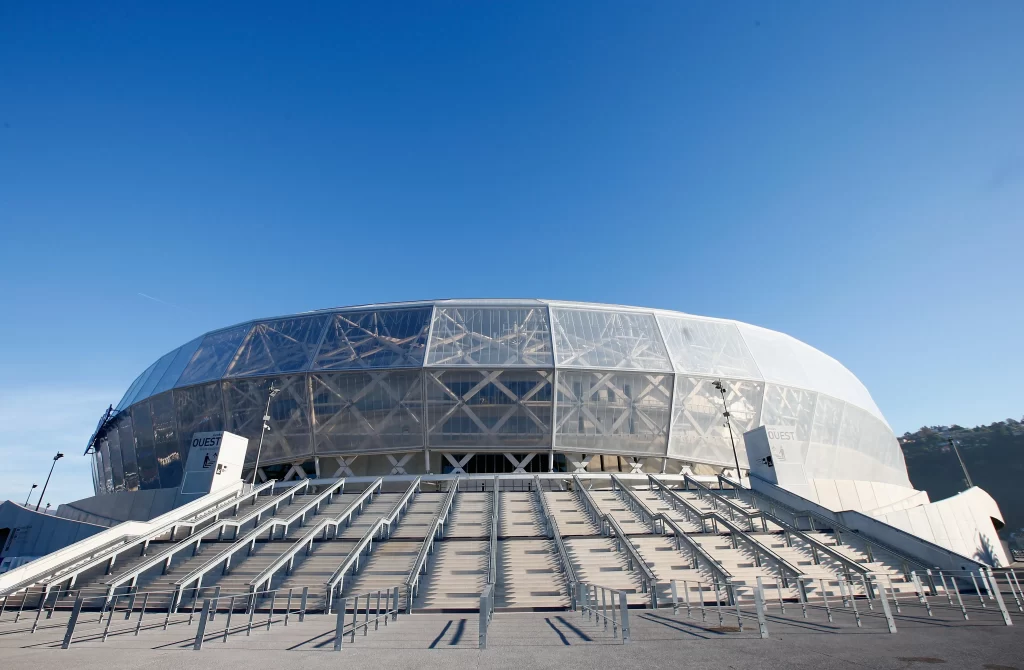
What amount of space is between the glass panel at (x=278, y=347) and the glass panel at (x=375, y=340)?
1.11m

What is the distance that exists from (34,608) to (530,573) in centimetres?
1294

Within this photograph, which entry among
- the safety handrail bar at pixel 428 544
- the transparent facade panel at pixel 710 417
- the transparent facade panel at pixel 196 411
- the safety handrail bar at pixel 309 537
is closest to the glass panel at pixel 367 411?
the safety handrail bar at pixel 309 537

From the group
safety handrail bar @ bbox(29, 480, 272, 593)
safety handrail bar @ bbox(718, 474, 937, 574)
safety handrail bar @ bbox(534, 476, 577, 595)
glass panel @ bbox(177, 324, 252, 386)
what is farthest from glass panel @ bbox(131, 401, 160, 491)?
safety handrail bar @ bbox(718, 474, 937, 574)

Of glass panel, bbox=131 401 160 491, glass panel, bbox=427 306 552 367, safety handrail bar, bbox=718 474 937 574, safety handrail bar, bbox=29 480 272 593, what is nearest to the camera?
safety handrail bar, bbox=29 480 272 593

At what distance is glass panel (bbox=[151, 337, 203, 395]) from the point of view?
123ft

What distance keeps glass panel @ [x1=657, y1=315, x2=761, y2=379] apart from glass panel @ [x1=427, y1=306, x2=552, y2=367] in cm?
857

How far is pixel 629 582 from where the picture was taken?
558 inches

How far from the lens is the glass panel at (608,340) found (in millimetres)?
32688

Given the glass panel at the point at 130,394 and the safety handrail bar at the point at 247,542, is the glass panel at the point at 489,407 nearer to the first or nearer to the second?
the safety handrail bar at the point at 247,542

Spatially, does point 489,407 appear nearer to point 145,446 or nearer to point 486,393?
point 486,393

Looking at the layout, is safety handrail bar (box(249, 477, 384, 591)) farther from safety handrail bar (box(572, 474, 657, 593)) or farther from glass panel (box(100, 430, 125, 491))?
glass panel (box(100, 430, 125, 491))

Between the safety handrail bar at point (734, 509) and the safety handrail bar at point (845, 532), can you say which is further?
the safety handrail bar at point (734, 509)

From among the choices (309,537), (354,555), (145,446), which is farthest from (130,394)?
(354,555)

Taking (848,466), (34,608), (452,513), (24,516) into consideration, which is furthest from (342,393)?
(848,466)
